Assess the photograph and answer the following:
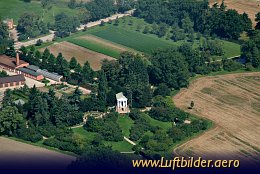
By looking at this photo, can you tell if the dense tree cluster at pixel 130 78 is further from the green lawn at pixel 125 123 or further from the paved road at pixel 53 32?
the paved road at pixel 53 32

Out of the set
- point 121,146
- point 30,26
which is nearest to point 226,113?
point 121,146

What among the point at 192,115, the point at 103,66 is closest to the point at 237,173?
the point at 192,115

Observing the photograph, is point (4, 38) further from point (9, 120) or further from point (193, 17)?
point (9, 120)

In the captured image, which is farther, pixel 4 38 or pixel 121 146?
pixel 4 38

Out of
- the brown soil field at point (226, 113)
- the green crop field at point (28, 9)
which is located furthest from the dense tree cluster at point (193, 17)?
the brown soil field at point (226, 113)

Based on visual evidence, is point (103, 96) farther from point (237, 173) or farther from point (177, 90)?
point (237, 173)
